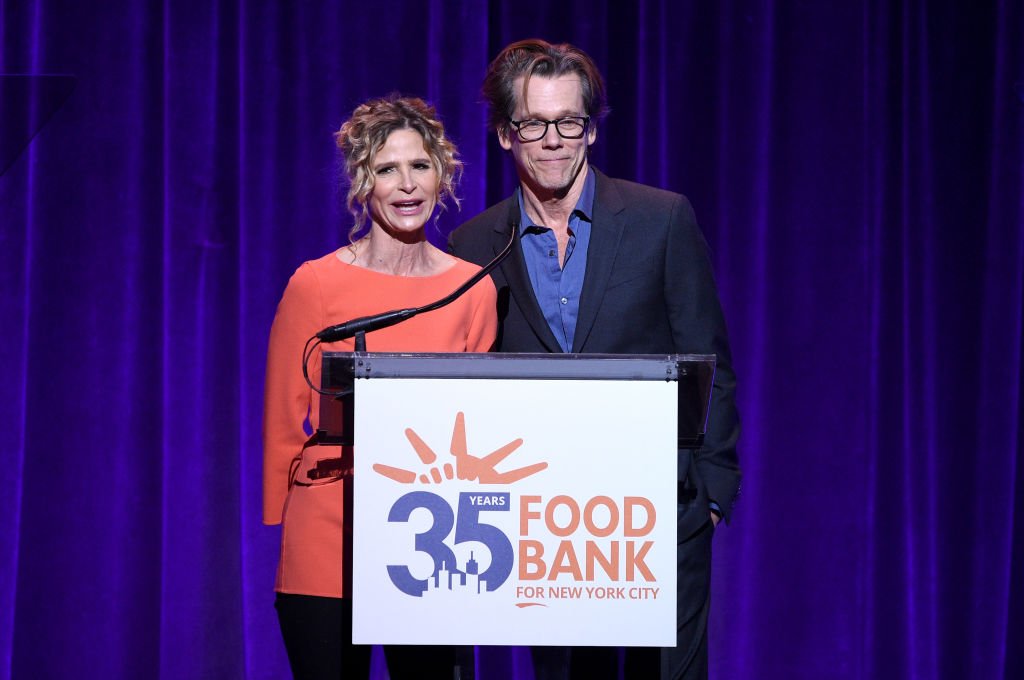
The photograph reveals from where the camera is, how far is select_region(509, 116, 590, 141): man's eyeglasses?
222 cm

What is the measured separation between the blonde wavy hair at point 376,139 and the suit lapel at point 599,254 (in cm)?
34

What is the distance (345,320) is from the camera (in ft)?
6.52

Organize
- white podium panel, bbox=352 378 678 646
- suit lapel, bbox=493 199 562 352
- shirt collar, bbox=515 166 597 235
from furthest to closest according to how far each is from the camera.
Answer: shirt collar, bbox=515 166 597 235
suit lapel, bbox=493 199 562 352
white podium panel, bbox=352 378 678 646

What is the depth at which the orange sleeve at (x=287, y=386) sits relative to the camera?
198cm

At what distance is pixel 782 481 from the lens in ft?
11.5

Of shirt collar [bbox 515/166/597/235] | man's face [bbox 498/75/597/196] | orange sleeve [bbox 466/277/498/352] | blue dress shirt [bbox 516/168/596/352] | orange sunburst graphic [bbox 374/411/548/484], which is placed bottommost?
orange sunburst graphic [bbox 374/411/548/484]

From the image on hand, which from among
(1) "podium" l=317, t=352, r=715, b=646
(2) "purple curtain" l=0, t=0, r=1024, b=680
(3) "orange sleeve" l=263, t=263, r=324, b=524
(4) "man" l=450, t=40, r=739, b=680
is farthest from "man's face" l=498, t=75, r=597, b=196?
(2) "purple curtain" l=0, t=0, r=1024, b=680

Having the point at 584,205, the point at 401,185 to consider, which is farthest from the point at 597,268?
the point at 401,185

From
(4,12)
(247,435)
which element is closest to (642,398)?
(247,435)

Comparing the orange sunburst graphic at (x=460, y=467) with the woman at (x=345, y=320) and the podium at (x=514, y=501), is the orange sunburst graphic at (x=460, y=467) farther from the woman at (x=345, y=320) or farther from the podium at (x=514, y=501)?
the woman at (x=345, y=320)

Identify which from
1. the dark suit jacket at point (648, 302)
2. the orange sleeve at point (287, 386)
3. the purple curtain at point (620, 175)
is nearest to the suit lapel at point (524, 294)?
the dark suit jacket at point (648, 302)

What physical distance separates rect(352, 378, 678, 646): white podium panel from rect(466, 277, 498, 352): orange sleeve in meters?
0.54

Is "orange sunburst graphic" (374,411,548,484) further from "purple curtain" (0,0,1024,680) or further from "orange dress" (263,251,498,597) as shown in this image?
"purple curtain" (0,0,1024,680)

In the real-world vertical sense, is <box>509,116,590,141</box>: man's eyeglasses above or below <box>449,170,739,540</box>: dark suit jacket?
above
